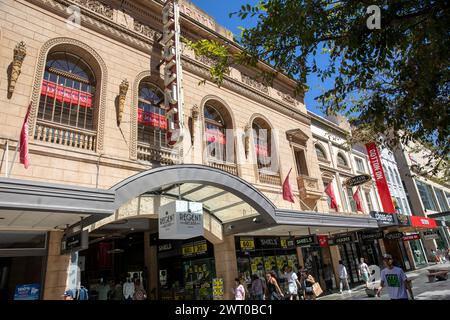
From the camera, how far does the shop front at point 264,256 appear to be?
14.7 metres

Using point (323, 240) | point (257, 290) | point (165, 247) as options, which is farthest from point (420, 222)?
point (165, 247)

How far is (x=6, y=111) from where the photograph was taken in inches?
364

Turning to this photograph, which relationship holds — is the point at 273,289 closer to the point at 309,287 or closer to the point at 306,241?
the point at 309,287

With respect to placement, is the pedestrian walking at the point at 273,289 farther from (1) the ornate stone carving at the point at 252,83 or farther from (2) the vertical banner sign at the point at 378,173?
(2) the vertical banner sign at the point at 378,173

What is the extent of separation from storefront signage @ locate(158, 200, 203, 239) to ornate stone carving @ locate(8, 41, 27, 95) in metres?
5.87

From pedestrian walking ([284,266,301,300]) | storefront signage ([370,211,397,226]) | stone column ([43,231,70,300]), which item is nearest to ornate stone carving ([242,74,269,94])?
storefront signage ([370,211,397,226])

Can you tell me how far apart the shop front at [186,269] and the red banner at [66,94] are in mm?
7535

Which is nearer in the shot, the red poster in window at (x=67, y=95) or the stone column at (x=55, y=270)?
the stone column at (x=55, y=270)

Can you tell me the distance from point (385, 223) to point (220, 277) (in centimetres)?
1231

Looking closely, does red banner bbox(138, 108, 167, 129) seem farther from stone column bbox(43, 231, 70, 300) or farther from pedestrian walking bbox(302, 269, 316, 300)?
pedestrian walking bbox(302, 269, 316, 300)

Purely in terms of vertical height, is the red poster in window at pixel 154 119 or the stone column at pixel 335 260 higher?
the red poster in window at pixel 154 119

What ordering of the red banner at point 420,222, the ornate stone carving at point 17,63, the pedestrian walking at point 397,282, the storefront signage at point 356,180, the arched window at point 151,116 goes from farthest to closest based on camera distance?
the red banner at point 420,222, the storefront signage at point 356,180, the arched window at point 151,116, the ornate stone carving at point 17,63, the pedestrian walking at point 397,282

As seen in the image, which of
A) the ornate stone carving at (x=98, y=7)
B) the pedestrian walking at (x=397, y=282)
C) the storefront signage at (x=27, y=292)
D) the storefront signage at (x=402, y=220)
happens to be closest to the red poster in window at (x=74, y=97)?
the ornate stone carving at (x=98, y=7)

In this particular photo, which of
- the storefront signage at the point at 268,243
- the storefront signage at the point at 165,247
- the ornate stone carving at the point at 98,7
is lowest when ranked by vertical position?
the storefront signage at the point at 268,243
